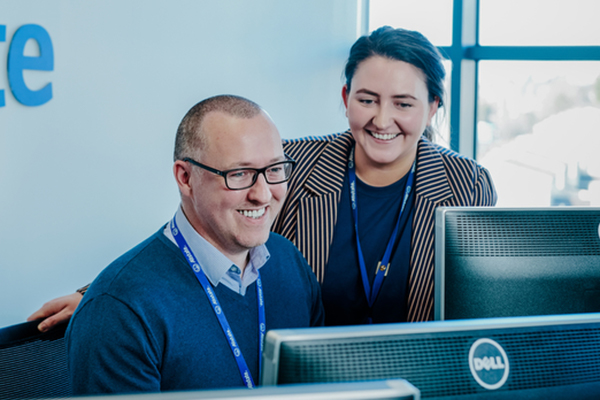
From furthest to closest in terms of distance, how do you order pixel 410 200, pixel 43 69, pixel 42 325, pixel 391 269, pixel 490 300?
pixel 43 69 < pixel 410 200 < pixel 391 269 < pixel 42 325 < pixel 490 300

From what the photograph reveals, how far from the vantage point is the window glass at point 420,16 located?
187 inches

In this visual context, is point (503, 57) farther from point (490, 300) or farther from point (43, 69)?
point (490, 300)

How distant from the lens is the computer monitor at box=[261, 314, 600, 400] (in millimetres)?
649

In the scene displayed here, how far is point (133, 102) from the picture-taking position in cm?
290

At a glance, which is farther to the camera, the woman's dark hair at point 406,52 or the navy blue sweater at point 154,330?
the woman's dark hair at point 406,52

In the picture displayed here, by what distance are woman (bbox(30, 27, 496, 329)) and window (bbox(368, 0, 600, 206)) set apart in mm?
2977

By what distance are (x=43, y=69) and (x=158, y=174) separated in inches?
36.2

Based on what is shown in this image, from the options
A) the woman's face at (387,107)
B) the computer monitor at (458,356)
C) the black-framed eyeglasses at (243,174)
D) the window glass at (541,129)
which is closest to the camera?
the computer monitor at (458,356)

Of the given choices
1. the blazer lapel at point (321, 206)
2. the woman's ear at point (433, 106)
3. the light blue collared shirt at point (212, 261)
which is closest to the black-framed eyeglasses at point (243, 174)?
the light blue collared shirt at point (212, 261)

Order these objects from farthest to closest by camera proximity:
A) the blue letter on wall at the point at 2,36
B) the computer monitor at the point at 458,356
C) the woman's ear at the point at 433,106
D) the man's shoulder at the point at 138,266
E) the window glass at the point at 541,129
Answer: the window glass at the point at 541,129
the blue letter on wall at the point at 2,36
the woman's ear at the point at 433,106
the man's shoulder at the point at 138,266
the computer monitor at the point at 458,356

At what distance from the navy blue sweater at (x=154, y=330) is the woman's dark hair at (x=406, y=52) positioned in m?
0.98

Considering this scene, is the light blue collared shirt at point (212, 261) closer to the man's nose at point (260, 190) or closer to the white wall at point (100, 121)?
the man's nose at point (260, 190)


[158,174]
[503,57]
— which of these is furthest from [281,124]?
[503,57]

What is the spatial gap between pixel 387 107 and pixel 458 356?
4.19 feet
